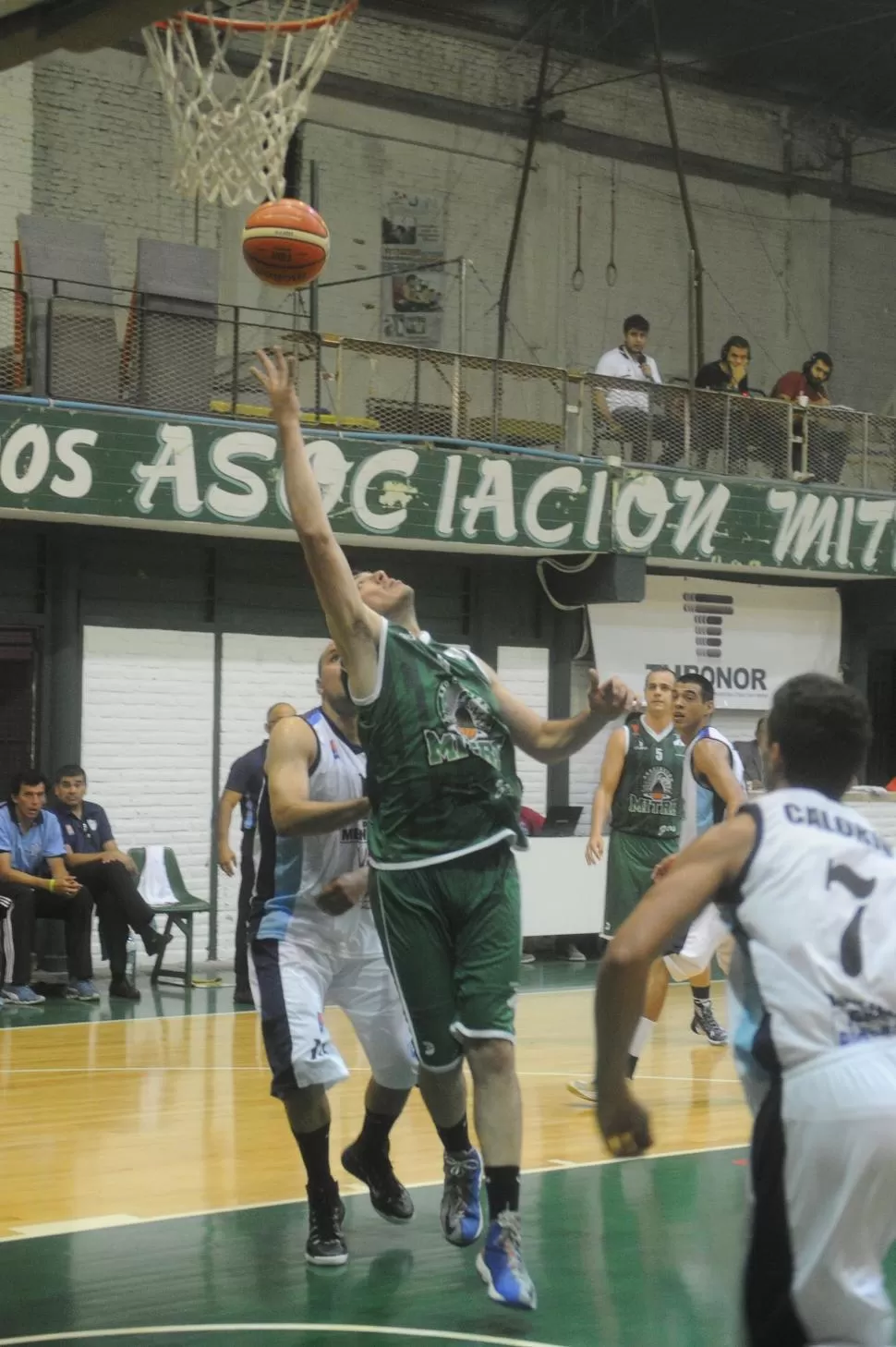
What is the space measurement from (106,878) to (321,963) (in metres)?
7.19

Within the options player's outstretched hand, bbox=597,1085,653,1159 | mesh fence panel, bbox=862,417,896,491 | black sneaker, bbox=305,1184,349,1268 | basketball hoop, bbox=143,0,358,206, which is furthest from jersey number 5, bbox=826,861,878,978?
mesh fence panel, bbox=862,417,896,491

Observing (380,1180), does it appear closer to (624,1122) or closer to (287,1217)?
(287,1217)

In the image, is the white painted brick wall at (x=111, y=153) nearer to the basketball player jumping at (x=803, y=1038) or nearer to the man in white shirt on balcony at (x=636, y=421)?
the man in white shirt on balcony at (x=636, y=421)

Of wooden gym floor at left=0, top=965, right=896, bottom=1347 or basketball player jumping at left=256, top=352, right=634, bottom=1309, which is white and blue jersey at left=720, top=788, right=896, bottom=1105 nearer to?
basketball player jumping at left=256, top=352, right=634, bottom=1309

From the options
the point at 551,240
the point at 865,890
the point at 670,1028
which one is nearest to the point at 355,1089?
the point at 670,1028

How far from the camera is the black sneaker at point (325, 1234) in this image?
5.70 m

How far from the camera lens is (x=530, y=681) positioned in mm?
16734

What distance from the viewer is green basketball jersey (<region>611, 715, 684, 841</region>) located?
970 centimetres

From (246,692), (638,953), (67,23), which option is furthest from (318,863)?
(246,692)

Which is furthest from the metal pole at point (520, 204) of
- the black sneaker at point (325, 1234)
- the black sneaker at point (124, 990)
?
the black sneaker at point (325, 1234)

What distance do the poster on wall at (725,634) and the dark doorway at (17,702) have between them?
520 centimetres

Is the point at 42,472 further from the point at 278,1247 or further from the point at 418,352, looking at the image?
the point at 278,1247

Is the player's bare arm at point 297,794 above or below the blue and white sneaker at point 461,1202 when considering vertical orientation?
above

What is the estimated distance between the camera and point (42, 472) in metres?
12.4
